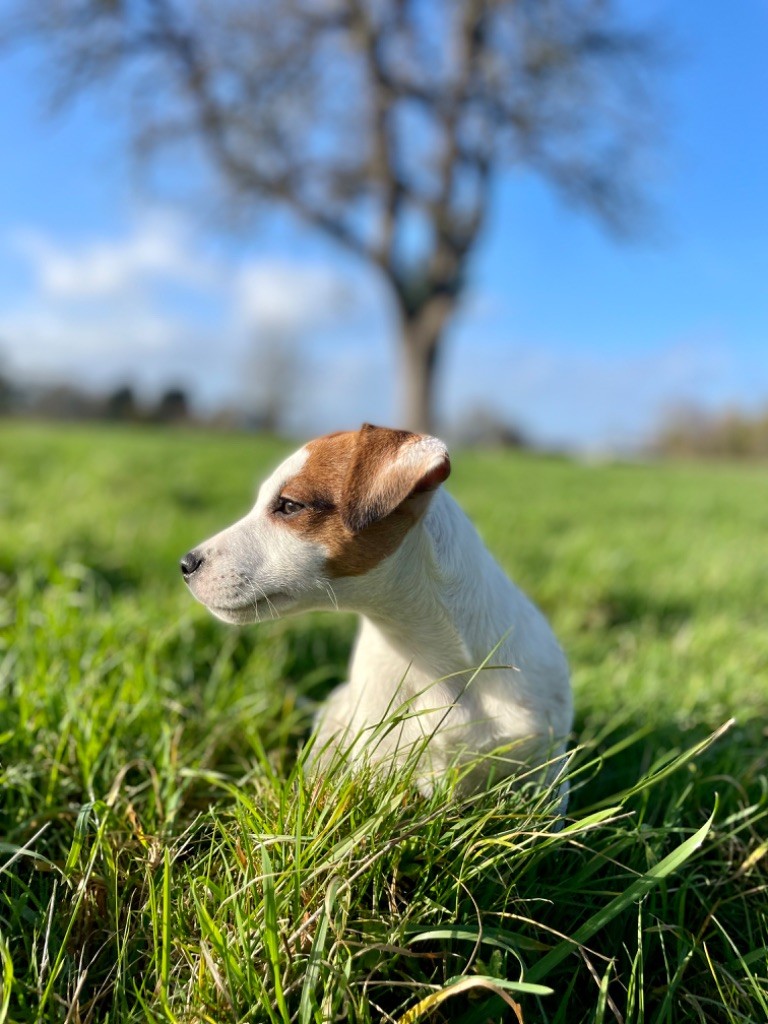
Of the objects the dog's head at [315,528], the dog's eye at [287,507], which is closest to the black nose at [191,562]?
the dog's head at [315,528]

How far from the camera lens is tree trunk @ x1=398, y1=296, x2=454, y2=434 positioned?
57.8ft

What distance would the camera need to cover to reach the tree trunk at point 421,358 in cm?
1761

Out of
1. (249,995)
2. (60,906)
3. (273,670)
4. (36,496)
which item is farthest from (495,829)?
(36,496)

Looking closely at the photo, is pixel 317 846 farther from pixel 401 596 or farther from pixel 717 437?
pixel 717 437

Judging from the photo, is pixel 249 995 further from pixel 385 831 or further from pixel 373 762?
pixel 373 762

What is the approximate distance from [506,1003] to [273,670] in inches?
66.2

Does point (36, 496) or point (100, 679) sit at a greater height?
point (100, 679)

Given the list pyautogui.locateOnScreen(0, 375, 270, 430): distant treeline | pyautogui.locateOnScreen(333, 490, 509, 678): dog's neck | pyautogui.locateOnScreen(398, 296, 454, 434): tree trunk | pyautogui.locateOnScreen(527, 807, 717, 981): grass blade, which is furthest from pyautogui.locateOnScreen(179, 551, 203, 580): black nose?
pyautogui.locateOnScreen(0, 375, 270, 430): distant treeline

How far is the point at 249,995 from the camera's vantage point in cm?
139

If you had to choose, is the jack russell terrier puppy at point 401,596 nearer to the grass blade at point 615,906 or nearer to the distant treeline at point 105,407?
the grass blade at point 615,906

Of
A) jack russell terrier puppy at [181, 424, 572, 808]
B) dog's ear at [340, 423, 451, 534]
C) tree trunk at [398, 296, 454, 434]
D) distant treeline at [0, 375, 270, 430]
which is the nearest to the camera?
dog's ear at [340, 423, 451, 534]

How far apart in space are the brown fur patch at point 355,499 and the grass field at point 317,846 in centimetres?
51

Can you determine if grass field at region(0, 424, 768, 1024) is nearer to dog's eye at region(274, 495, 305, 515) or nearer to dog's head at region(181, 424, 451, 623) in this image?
dog's head at region(181, 424, 451, 623)

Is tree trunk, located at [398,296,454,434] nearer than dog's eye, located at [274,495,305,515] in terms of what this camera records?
No
